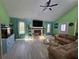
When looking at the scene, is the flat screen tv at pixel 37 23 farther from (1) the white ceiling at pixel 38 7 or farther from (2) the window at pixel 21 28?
(2) the window at pixel 21 28

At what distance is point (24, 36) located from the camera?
889cm

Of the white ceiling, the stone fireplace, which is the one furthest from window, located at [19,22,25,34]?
the white ceiling

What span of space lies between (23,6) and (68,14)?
2.49 m

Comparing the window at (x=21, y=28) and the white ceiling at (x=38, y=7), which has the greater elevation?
the white ceiling at (x=38, y=7)

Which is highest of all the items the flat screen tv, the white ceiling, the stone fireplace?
A: the white ceiling

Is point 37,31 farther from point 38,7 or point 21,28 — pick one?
point 38,7

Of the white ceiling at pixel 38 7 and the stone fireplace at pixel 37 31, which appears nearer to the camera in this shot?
the white ceiling at pixel 38 7

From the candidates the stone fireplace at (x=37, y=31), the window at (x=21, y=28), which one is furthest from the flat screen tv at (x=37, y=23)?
the window at (x=21, y=28)

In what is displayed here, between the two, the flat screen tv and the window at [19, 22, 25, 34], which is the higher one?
the flat screen tv

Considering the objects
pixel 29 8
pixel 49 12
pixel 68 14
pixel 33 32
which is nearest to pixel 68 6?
pixel 68 14

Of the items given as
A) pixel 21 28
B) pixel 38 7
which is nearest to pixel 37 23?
pixel 21 28

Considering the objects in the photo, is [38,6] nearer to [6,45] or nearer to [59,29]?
[59,29]

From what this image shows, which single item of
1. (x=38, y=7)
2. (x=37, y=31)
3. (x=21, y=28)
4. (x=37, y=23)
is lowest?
(x=37, y=31)

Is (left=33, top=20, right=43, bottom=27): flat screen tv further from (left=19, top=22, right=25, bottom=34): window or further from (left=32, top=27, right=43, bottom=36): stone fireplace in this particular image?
(left=19, top=22, right=25, bottom=34): window
